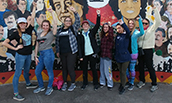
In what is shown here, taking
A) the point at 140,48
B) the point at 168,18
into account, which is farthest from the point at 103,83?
the point at 168,18

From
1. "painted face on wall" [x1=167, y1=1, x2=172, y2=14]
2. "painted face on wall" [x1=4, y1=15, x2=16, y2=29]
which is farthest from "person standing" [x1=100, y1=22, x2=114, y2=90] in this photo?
"painted face on wall" [x1=4, y1=15, x2=16, y2=29]

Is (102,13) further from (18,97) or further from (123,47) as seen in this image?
(18,97)

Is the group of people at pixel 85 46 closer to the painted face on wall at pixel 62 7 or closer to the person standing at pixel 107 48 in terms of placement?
the person standing at pixel 107 48

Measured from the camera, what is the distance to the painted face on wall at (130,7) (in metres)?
3.67

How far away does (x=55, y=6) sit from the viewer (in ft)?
12.4

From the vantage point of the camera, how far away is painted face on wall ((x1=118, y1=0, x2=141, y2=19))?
12.0 feet

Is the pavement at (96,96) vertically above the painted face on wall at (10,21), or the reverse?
the painted face on wall at (10,21)

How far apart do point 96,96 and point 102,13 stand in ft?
8.01

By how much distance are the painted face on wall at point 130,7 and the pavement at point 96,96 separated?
7.30 feet

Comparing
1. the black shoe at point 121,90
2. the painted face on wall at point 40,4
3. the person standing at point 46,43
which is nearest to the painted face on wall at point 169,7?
the black shoe at point 121,90

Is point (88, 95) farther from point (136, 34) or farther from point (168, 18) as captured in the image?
point (168, 18)

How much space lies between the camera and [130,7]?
3705 millimetres

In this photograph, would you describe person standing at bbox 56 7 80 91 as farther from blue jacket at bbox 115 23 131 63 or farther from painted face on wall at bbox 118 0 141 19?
painted face on wall at bbox 118 0 141 19

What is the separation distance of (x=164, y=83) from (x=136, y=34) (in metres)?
1.92
